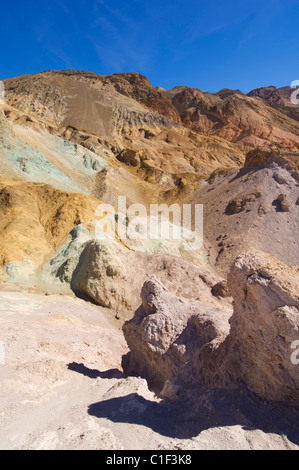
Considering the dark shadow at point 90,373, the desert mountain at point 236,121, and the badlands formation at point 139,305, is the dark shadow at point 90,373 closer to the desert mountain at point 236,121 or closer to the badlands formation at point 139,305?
the badlands formation at point 139,305

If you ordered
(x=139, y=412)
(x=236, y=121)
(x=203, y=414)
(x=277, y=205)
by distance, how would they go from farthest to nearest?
(x=236, y=121)
(x=277, y=205)
(x=139, y=412)
(x=203, y=414)

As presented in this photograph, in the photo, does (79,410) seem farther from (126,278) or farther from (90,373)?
(126,278)

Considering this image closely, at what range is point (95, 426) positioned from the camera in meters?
3.74

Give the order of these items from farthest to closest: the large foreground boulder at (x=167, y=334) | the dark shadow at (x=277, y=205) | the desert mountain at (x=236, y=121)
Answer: the desert mountain at (x=236, y=121), the dark shadow at (x=277, y=205), the large foreground boulder at (x=167, y=334)

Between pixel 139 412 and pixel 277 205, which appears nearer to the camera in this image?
pixel 139 412

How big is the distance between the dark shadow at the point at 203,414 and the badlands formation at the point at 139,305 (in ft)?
0.06

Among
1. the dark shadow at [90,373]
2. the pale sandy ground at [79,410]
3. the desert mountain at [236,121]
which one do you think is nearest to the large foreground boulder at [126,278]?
the pale sandy ground at [79,410]

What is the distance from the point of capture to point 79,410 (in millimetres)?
4207

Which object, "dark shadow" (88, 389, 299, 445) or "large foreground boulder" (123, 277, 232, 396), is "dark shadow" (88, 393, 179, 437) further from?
Result: "large foreground boulder" (123, 277, 232, 396)

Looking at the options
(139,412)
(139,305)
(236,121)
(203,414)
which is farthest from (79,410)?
(236,121)

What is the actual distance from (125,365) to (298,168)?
27.0m

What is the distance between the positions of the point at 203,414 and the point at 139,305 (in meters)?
9.59

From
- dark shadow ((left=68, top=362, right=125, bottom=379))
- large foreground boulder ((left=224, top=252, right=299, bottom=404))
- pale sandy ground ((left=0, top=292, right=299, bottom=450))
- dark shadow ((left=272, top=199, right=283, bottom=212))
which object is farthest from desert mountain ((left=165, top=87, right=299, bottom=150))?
large foreground boulder ((left=224, top=252, right=299, bottom=404))

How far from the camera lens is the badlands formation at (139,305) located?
3.65 metres
